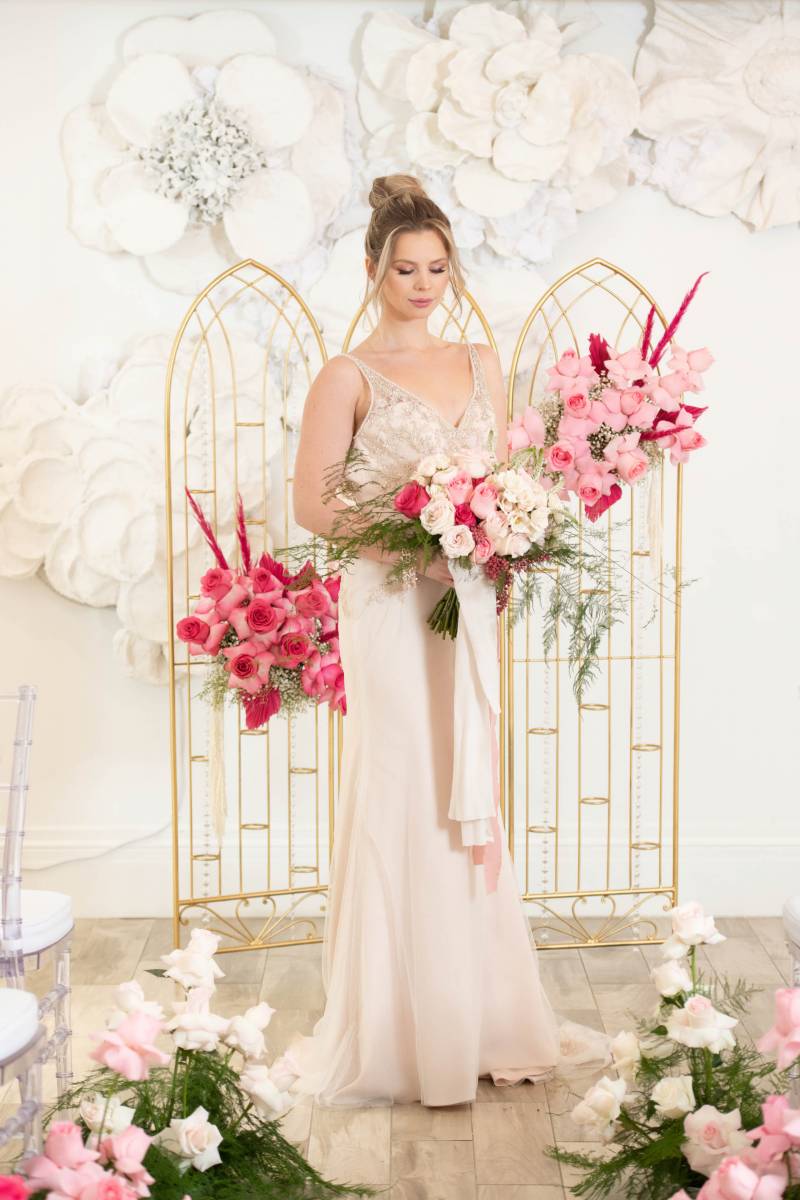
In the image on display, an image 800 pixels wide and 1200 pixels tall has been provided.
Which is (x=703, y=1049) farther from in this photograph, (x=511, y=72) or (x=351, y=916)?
(x=511, y=72)

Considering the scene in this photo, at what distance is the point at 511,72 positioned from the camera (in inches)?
169

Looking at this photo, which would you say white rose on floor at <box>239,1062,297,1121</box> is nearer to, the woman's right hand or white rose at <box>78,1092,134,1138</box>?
white rose at <box>78,1092,134,1138</box>

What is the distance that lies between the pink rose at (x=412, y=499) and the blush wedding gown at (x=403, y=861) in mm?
283

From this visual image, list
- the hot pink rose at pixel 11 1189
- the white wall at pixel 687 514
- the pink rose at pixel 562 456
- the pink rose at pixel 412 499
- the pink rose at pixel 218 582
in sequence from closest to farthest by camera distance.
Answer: the hot pink rose at pixel 11 1189 < the pink rose at pixel 412 499 < the pink rose at pixel 562 456 < the pink rose at pixel 218 582 < the white wall at pixel 687 514

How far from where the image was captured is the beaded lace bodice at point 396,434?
122 inches

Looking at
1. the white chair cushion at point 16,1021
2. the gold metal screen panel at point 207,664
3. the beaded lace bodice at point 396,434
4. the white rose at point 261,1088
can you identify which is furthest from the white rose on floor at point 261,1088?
the gold metal screen panel at point 207,664

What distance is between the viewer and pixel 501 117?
4301 mm

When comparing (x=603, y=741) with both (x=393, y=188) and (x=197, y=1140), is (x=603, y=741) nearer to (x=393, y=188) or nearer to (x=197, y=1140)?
(x=393, y=188)

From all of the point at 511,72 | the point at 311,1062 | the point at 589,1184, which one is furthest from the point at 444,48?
the point at 589,1184

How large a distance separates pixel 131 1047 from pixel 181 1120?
0.30m

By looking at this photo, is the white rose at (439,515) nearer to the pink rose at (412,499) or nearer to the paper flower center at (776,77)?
the pink rose at (412,499)

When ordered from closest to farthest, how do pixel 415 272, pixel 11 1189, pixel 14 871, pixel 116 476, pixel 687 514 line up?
pixel 11 1189 < pixel 14 871 < pixel 415 272 < pixel 116 476 < pixel 687 514

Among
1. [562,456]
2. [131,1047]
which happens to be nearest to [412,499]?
[562,456]

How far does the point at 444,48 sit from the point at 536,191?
535 mm
